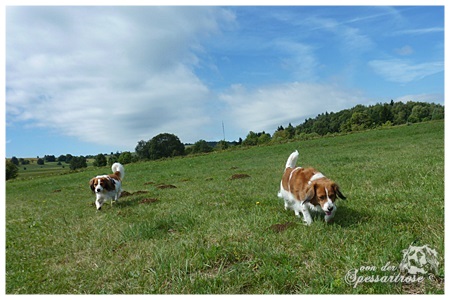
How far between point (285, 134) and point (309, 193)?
12094 centimetres

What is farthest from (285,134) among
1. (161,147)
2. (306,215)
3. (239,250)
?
(239,250)

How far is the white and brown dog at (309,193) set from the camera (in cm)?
554

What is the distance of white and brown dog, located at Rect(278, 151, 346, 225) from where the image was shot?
554 centimetres

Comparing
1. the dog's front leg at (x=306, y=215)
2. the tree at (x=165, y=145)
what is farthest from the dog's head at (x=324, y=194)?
the tree at (x=165, y=145)

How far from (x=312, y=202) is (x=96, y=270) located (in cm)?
411

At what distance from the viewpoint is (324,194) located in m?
5.54

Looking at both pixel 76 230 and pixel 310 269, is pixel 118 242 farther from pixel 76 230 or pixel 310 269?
pixel 310 269

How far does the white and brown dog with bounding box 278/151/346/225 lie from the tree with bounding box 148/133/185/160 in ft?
259

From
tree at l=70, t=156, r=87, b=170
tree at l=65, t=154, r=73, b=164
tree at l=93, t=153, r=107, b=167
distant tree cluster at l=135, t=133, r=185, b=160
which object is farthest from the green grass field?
tree at l=93, t=153, r=107, b=167

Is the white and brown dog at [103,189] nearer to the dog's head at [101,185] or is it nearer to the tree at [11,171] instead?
the dog's head at [101,185]

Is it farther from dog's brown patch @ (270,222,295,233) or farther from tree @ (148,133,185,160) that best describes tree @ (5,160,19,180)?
dog's brown patch @ (270,222,295,233)

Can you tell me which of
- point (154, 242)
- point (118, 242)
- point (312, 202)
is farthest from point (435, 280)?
point (118, 242)

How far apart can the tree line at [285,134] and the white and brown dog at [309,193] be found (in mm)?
50595

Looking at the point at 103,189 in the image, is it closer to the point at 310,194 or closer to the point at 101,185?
the point at 101,185
